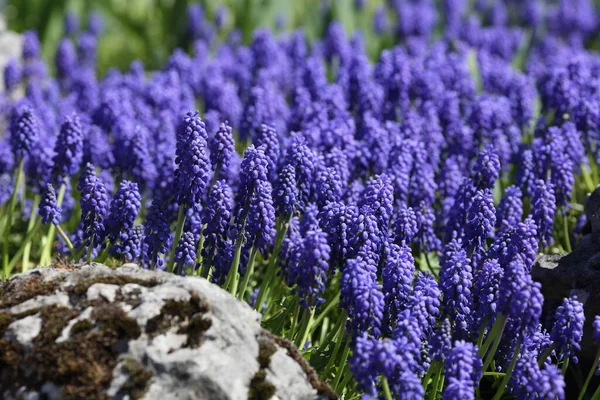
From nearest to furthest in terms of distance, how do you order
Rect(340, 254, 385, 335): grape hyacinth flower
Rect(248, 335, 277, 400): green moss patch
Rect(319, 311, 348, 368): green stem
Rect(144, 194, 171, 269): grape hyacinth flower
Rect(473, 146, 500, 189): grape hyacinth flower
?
Rect(248, 335, 277, 400): green moss patch < Rect(340, 254, 385, 335): grape hyacinth flower < Rect(319, 311, 348, 368): green stem < Rect(144, 194, 171, 269): grape hyacinth flower < Rect(473, 146, 500, 189): grape hyacinth flower

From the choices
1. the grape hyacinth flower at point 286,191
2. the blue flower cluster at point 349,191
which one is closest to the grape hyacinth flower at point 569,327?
the blue flower cluster at point 349,191

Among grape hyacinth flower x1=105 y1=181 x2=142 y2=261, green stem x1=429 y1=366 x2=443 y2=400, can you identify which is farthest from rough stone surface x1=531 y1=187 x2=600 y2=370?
grape hyacinth flower x1=105 y1=181 x2=142 y2=261

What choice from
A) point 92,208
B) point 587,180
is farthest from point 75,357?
point 587,180

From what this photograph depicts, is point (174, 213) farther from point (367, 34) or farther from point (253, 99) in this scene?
point (367, 34)

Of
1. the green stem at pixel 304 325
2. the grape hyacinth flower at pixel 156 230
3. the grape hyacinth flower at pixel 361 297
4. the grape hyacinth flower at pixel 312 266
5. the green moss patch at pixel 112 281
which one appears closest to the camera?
the green moss patch at pixel 112 281

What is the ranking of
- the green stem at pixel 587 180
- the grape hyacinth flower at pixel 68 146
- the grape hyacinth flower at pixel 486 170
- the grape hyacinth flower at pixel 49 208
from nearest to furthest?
the grape hyacinth flower at pixel 49 208
the grape hyacinth flower at pixel 486 170
the grape hyacinth flower at pixel 68 146
the green stem at pixel 587 180

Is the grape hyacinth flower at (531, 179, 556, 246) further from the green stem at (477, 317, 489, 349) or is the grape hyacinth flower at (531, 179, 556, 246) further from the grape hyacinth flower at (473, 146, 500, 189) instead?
the green stem at (477, 317, 489, 349)

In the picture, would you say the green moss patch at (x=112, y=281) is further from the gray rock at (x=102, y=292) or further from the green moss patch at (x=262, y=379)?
the green moss patch at (x=262, y=379)
